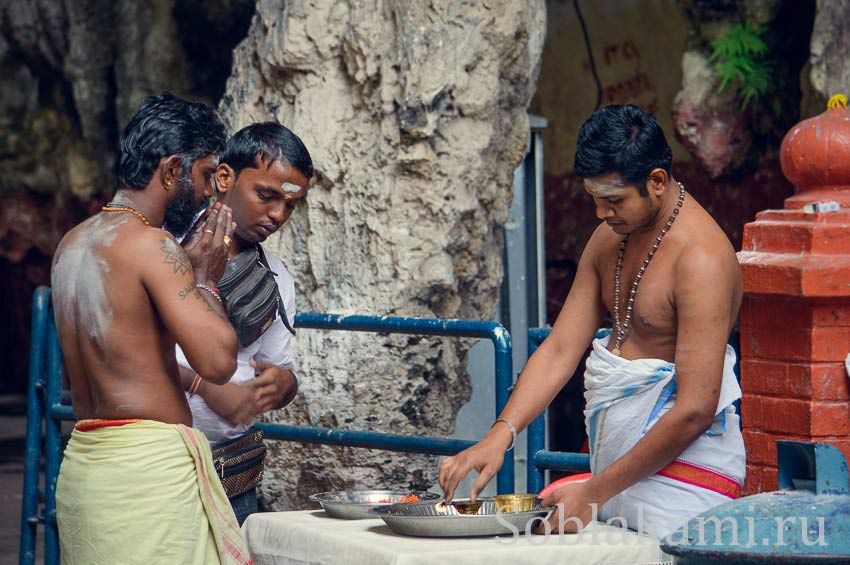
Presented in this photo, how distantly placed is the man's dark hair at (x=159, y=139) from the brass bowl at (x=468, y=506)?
1041 mm

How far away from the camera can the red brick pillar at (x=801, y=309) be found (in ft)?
11.6

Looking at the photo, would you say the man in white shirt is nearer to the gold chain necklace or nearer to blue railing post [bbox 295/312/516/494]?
blue railing post [bbox 295/312/516/494]

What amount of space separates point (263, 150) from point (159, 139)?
0.51 meters

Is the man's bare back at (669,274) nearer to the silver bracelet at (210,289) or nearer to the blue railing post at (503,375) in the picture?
the blue railing post at (503,375)

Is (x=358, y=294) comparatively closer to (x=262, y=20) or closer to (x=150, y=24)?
(x=262, y=20)

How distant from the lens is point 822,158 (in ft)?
12.2

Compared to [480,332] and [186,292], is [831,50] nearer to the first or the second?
[480,332]

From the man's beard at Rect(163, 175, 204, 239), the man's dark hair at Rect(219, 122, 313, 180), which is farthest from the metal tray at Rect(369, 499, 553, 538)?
the man's dark hair at Rect(219, 122, 313, 180)

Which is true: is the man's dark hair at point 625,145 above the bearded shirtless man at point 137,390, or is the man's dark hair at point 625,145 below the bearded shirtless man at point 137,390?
above

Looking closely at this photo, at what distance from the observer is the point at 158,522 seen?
8.96 ft

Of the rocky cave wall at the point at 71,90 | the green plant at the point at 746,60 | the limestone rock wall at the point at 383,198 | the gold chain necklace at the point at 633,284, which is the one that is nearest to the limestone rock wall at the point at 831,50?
the green plant at the point at 746,60

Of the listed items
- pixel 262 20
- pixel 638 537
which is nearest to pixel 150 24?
pixel 262 20

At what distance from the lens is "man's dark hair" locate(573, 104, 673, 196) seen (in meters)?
2.77

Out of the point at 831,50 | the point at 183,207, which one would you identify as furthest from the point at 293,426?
the point at 831,50
